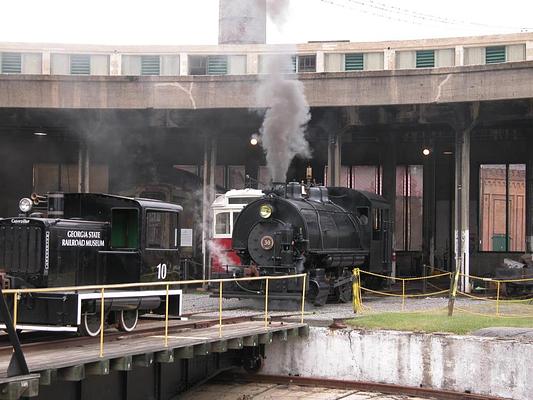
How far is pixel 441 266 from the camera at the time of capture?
121 ft

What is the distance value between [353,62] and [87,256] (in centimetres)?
2653

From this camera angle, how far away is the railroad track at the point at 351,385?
13.3m

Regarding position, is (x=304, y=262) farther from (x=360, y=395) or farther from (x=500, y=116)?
(x=500, y=116)

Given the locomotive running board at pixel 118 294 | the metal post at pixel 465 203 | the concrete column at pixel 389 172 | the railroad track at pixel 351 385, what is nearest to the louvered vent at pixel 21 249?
the locomotive running board at pixel 118 294

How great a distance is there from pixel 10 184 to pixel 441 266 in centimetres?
2089

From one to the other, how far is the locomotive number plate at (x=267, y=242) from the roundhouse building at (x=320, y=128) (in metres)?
7.31

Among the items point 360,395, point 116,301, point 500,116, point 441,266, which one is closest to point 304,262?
point 360,395

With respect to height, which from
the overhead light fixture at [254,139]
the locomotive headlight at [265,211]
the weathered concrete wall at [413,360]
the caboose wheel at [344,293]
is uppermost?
the overhead light fixture at [254,139]

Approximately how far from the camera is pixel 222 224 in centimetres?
2595

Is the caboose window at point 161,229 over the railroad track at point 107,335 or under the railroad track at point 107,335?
over

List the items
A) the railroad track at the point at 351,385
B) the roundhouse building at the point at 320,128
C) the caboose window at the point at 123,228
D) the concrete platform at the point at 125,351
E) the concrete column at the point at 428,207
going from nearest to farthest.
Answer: the concrete platform at the point at 125,351 < the caboose window at the point at 123,228 < the railroad track at the point at 351,385 < the roundhouse building at the point at 320,128 < the concrete column at the point at 428,207

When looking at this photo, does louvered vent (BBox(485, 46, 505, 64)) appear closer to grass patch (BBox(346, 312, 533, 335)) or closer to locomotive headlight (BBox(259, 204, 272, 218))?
locomotive headlight (BBox(259, 204, 272, 218))

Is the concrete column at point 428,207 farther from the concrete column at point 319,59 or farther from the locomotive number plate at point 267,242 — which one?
the locomotive number plate at point 267,242

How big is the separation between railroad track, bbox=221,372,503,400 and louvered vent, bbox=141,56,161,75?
77.3 feet
